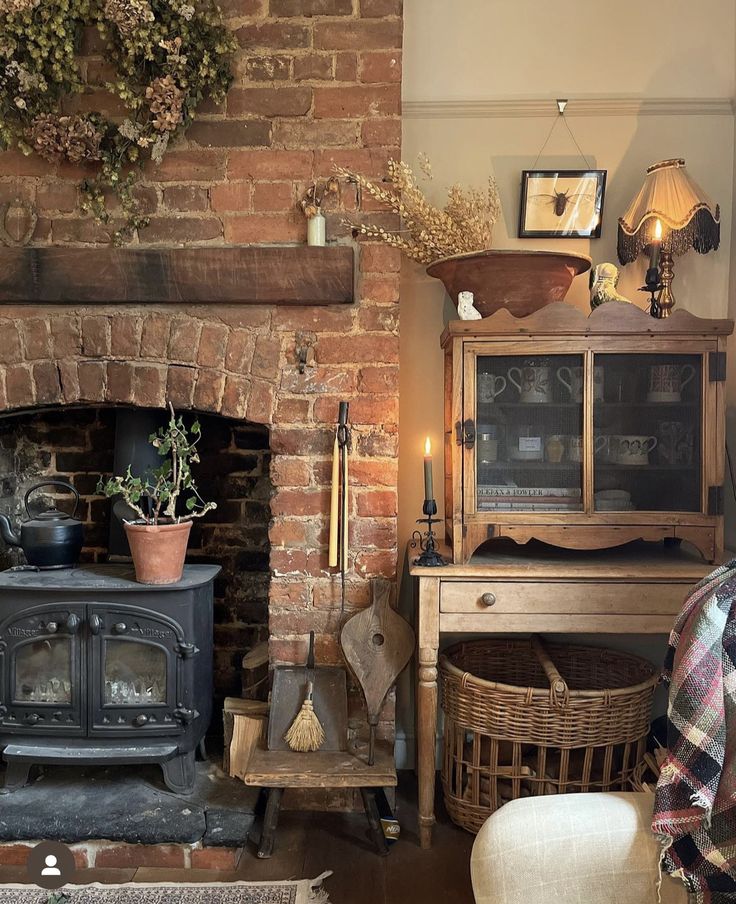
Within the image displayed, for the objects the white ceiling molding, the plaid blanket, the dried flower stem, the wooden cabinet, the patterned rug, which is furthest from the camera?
the white ceiling molding

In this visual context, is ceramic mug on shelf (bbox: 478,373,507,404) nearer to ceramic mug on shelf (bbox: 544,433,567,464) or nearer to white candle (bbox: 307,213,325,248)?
ceramic mug on shelf (bbox: 544,433,567,464)

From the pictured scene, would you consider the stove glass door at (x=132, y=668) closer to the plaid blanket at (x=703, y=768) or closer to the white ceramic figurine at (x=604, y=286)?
the plaid blanket at (x=703, y=768)

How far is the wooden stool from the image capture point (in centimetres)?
187

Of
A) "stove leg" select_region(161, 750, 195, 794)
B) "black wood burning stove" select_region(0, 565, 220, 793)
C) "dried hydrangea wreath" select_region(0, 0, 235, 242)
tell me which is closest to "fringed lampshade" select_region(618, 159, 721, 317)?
"dried hydrangea wreath" select_region(0, 0, 235, 242)

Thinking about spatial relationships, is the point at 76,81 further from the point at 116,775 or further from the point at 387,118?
the point at 116,775

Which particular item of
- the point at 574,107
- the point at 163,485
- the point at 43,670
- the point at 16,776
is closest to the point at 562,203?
the point at 574,107

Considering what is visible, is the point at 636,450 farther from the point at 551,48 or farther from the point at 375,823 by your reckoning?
the point at 551,48

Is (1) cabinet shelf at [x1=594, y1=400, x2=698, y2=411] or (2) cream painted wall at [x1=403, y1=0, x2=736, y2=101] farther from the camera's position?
(2) cream painted wall at [x1=403, y1=0, x2=736, y2=101]

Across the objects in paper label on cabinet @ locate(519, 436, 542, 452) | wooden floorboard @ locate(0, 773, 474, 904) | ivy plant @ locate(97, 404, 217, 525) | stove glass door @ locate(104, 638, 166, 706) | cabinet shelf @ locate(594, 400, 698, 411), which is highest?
cabinet shelf @ locate(594, 400, 698, 411)

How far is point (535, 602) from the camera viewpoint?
6.35ft

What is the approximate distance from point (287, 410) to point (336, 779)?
1.04 m

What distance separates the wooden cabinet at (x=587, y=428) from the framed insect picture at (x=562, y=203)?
538mm

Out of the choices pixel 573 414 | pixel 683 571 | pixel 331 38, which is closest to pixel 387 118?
pixel 331 38

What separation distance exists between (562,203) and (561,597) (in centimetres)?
133
